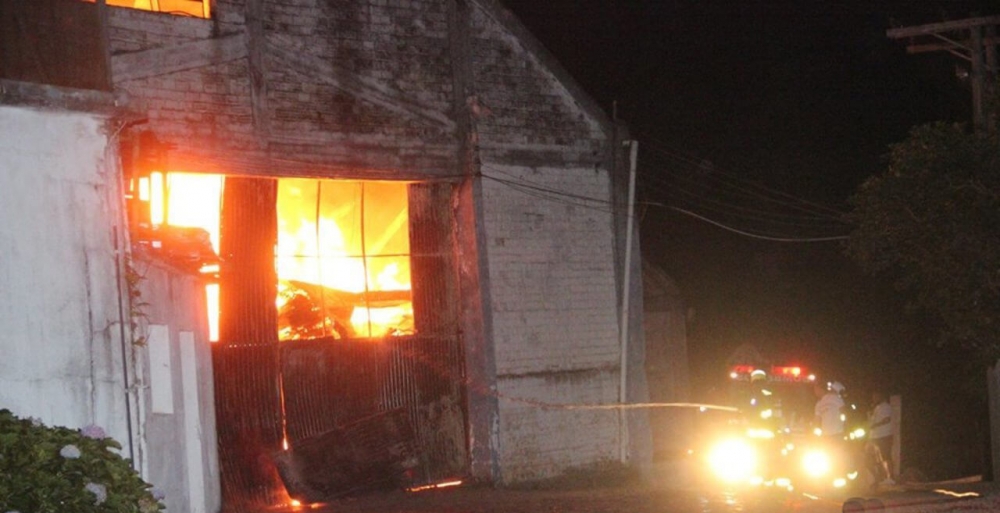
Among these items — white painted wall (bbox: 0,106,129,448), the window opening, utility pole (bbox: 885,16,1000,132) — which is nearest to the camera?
white painted wall (bbox: 0,106,129,448)

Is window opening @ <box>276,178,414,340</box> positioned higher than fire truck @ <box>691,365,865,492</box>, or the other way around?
window opening @ <box>276,178,414,340</box>

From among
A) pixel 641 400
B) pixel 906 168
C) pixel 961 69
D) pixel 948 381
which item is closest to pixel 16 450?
pixel 906 168

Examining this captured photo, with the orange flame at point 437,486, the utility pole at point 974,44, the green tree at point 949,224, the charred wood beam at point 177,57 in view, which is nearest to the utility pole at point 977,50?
the utility pole at point 974,44

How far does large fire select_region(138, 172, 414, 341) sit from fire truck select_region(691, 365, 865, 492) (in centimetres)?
494

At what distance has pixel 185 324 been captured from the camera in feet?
43.8

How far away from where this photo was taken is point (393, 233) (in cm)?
1712

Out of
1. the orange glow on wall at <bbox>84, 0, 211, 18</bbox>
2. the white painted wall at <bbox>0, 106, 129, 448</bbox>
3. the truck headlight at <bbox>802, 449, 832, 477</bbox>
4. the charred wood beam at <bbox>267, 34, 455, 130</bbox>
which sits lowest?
the truck headlight at <bbox>802, 449, 832, 477</bbox>

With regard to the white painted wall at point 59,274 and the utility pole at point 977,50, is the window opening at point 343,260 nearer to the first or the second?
the white painted wall at point 59,274

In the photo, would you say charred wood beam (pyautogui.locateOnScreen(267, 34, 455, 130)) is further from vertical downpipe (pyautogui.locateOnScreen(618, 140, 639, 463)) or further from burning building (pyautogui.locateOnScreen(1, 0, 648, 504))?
vertical downpipe (pyautogui.locateOnScreen(618, 140, 639, 463))

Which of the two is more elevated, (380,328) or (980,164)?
(980,164)

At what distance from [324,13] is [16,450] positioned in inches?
402

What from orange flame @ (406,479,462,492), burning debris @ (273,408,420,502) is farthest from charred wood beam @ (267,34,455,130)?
orange flame @ (406,479,462,492)

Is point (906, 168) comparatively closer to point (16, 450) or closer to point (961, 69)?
point (961, 69)

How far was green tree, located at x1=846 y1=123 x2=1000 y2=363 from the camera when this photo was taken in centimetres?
1416
